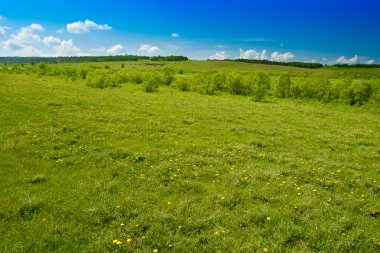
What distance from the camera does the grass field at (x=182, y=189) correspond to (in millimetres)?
9141

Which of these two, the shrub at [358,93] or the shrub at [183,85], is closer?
the shrub at [358,93]

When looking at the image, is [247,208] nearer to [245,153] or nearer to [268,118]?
[245,153]

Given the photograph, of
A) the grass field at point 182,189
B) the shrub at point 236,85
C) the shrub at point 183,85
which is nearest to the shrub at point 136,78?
the shrub at point 183,85

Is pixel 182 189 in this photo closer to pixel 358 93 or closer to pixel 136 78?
pixel 358 93

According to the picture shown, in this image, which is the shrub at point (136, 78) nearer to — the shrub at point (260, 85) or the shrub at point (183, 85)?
the shrub at point (183, 85)

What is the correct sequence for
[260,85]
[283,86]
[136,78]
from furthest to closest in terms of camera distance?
[136,78] → [283,86] → [260,85]

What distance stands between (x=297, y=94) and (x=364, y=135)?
3474cm

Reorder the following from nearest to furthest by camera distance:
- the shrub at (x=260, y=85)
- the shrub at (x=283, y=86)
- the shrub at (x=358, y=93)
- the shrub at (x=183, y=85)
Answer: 1. the shrub at (x=358, y=93)
2. the shrub at (x=260, y=85)
3. the shrub at (x=283, y=86)
4. the shrub at (x=183, y=85)

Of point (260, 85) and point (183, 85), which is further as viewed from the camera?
point (183, 85)

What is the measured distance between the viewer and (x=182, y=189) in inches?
497

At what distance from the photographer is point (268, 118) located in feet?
101

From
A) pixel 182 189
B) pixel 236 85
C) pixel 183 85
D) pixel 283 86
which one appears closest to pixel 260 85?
pixel 283 86

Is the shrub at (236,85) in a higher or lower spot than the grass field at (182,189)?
higher

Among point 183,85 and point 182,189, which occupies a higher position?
point 183,85
